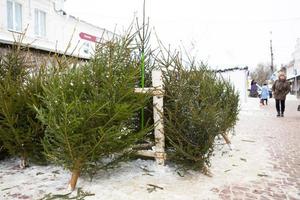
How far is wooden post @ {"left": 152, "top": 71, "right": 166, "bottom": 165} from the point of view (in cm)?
478

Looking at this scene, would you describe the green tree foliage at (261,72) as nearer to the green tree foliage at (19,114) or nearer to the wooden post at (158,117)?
the wooden post at (158,117)

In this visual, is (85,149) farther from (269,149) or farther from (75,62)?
(269,149)

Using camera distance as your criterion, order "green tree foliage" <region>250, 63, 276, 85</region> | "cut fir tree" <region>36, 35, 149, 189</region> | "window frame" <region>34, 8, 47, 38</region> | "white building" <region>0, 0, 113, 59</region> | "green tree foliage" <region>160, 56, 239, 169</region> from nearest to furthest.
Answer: "cut fir tree" <region>36, 35, 149, 189</region> → "green tree foliage" <region>160, 56, 239, 169</region> → "white building" <region>0, 0, 113, 59</region> → "window frame" <region>34, 8, 47, 38</region> → "green tree foliage" <region>250, 63, 276, 85</region>

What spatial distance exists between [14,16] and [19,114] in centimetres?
1246

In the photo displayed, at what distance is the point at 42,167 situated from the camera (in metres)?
5.04

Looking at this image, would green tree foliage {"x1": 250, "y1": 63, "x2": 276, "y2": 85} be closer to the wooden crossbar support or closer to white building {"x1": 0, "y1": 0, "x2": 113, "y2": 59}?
white building {"x1": 0, "y1": 0, "x2": 113, "y2": 59}

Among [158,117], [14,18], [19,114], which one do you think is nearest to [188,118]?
[158,117]

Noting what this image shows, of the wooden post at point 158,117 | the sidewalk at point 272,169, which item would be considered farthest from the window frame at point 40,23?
the wooden post at point 158,117

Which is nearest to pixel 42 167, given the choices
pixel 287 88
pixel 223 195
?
pixel 223 195

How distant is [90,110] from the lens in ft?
12.4

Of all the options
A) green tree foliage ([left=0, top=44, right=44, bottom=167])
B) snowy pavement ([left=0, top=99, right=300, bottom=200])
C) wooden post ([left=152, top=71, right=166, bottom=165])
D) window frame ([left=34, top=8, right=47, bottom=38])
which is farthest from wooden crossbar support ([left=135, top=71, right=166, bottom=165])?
window frame ([left=34, top=8, right=47, bottom=38])

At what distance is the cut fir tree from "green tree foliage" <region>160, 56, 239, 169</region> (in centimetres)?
66

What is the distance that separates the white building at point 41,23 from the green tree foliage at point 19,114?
8.93 m

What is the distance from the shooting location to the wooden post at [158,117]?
15.7 feet
